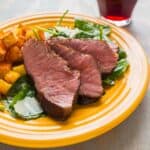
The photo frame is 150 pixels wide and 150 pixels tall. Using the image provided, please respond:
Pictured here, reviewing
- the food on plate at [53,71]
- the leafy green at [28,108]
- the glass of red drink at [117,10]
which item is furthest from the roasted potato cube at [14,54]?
the glass of red drink at [117,10]

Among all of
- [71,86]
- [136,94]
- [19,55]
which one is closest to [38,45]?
[19,55]

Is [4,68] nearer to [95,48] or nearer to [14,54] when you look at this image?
[14,54]

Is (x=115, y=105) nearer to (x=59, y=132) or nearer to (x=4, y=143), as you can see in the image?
(x=59, y=132)

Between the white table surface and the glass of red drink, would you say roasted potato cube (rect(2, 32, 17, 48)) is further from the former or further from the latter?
the glass of red drink

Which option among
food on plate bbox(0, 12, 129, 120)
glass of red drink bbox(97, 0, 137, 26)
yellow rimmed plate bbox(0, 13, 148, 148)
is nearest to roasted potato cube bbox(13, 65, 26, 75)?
food on plate bbox(0, 12, 129, 120)

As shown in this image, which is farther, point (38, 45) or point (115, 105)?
point (38, 45)

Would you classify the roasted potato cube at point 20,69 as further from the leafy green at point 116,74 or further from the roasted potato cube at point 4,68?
the leafy green at point 116,74

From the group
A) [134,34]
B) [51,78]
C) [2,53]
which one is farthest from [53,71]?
[134,34]
